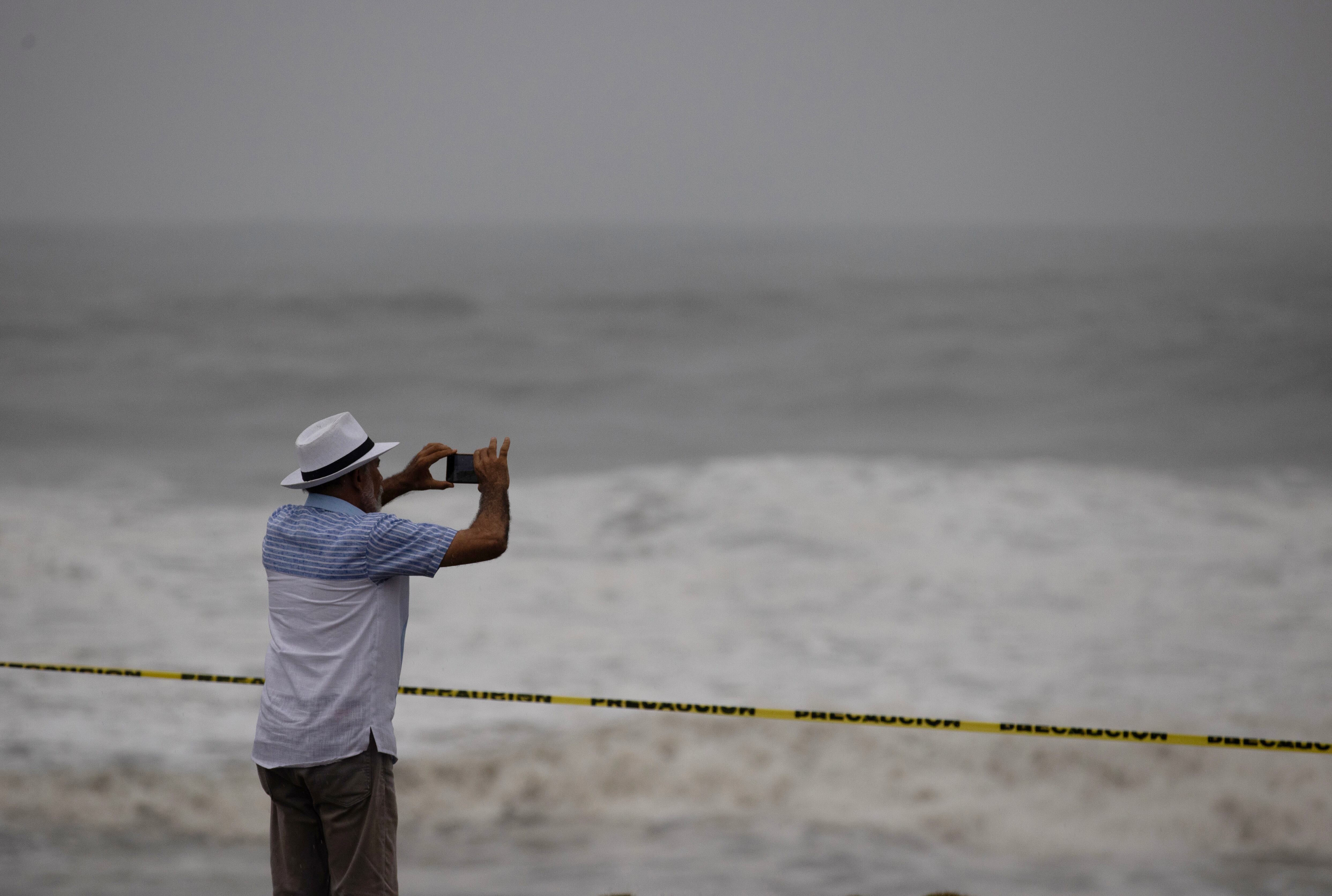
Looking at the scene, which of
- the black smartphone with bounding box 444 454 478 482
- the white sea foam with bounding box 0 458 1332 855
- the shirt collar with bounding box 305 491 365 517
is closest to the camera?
the shirt collar with bounding box 305 491 365 517

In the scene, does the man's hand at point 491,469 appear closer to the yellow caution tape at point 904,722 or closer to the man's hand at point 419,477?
the man's hand at point 419,477

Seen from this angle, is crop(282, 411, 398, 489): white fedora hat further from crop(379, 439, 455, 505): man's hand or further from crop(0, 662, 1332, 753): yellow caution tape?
crop(0, 662, 1332, 753): yellow caution tape

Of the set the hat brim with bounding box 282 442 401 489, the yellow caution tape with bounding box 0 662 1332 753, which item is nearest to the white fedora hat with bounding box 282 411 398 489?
the hat brim with bounding box 282 442 401 489

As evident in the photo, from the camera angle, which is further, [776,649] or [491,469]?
[776,649]

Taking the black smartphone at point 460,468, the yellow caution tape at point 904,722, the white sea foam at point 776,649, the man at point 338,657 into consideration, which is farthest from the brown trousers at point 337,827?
the white sea foam at point 776,649

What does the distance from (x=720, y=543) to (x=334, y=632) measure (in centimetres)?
750

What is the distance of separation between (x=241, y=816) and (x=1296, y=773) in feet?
13.1

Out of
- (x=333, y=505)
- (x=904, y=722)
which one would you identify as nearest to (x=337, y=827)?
(x=333, y=505)

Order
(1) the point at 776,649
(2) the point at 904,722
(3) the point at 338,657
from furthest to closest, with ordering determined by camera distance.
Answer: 1. (1) the point at 776,649
2. (2) the point at 904,722
3. (3) the point at 338,657

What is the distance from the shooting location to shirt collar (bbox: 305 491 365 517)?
1807 mm

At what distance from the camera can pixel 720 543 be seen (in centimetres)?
916

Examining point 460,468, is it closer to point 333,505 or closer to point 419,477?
point 419,477

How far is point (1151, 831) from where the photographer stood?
4195mm

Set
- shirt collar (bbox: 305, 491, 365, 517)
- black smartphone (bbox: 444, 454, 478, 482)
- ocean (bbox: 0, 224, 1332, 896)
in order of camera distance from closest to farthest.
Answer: shirt collar (bbox: 305, 491, 365, 517) → black smartphone (bbox: 444, 454, 478, 482) → ocean (bbox: 0, 224, 1332, 896)
